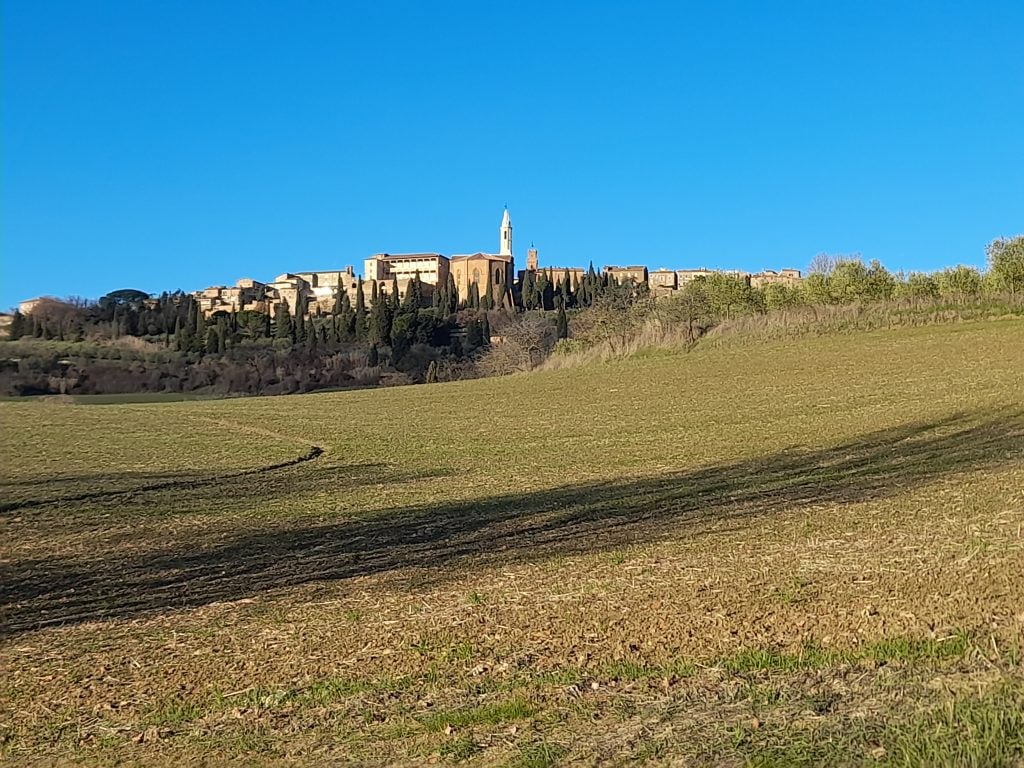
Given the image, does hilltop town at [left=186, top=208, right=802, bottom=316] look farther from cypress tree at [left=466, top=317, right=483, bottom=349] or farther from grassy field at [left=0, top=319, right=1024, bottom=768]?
grassy field at [left=0, top=319, right=1024, bottom=768]

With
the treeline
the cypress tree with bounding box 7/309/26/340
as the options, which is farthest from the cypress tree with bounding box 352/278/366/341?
the cypress tree with bounding box 7/309/26/340

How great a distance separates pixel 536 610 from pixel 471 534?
590 centimetres

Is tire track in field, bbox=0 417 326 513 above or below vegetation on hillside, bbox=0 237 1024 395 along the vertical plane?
below

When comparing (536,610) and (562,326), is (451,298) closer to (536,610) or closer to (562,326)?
(562,326)

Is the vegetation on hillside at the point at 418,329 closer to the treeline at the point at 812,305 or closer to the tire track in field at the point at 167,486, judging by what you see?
the treeline at the point at 812,305

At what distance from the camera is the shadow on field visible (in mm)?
11031

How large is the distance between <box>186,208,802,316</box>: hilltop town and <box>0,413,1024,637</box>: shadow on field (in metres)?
116

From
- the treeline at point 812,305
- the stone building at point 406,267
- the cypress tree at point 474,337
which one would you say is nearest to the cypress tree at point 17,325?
the treeline at point 812,305

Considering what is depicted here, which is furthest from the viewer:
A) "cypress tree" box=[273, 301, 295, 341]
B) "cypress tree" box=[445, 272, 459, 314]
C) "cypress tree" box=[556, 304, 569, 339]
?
"cypress tree" box=[445, 272, 459, 314]

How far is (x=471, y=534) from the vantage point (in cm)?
1441

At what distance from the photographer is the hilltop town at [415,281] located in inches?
5891

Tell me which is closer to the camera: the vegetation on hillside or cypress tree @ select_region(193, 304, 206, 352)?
the vegetation on hillside

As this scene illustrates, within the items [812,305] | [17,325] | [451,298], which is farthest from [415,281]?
[17,325]

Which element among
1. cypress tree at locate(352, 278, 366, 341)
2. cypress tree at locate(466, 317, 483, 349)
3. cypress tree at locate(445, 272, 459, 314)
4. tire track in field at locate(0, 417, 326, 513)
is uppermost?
cypress tree at locate(445, 272, 459, 314)
